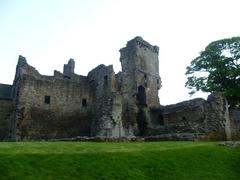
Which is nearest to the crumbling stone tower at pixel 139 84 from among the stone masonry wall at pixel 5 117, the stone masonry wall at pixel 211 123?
the stone masonry wall at pixel 211 123

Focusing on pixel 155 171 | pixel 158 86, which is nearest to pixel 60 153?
pixel 155 171

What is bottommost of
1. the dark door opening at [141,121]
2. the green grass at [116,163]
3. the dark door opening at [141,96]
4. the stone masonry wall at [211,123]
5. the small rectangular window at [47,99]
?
the green grass at [116,163]

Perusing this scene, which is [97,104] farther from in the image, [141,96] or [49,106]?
[49,106]

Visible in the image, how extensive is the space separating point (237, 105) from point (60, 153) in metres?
27.1

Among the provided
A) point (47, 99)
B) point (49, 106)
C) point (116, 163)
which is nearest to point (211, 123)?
point (116, 163)

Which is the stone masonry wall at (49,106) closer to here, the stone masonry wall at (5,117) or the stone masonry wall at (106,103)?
the stone masonry wall at (106,103)

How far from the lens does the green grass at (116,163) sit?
31.9ft

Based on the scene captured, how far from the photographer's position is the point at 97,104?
32.4 meters

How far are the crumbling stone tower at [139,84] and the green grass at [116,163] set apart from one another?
17.8 m

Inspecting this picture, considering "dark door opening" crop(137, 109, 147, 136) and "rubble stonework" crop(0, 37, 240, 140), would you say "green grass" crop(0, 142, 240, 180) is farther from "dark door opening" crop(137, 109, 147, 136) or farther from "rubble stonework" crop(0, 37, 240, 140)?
"dark door opening" crop(137, 109, 147, 136)

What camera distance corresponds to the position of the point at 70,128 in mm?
30344

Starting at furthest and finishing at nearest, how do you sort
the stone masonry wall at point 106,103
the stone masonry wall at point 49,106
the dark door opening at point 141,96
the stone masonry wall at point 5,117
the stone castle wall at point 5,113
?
the dark door opening at point 141,96 < the stone castle wall at point 5,113 < the stone masonry wall at point 5,117 < the stone masonry wall at point 49,106 < the stone masonry wall at point 106,103

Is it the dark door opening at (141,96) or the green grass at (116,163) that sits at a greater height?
the dark door opening at (141,96)

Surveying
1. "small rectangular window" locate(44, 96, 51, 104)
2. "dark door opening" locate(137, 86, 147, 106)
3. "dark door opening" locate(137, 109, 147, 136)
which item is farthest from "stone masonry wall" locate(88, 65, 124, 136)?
"small rectangular window" locate(44, 96, 51, 104)
